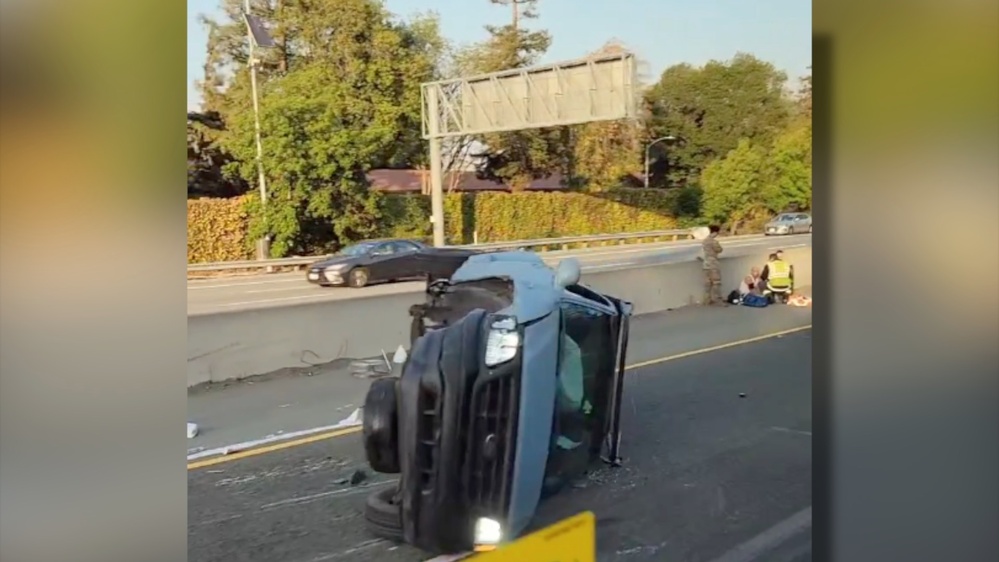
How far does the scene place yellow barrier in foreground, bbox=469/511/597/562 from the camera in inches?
79.3

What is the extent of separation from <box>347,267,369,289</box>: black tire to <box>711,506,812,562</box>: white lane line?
1252mm

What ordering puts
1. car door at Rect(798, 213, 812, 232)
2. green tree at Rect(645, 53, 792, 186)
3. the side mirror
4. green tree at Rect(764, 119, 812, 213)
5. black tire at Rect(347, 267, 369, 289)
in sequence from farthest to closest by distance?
car door at Rect(798, 213, 812, 232)
green tree at Rect(764, 119, 812, 213)
green tree at Rect(645, 53, 792, 186)
the side mirror
black tire at Rect(347, 267, 369, 289)

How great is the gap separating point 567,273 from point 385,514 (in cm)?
68

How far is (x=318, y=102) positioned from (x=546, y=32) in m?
0.60

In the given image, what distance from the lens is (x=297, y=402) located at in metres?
1.79

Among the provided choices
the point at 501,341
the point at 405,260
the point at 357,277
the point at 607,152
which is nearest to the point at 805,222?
the point at 607,152

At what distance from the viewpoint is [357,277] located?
6.14ft

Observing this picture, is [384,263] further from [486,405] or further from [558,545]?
[558,545]

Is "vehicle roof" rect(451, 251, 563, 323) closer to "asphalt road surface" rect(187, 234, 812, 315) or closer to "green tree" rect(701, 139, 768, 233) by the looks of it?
"asphalt road surface" rect(187, 234, 812, 315)

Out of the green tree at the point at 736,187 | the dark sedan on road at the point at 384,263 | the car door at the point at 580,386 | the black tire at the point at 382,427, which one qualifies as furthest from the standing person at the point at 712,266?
the black tire at the point at 382,427

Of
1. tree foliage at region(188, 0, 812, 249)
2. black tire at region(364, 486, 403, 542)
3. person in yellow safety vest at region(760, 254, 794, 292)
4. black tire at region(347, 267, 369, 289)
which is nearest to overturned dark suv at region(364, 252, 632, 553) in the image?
black tire at region(364, 486, 403, 542)

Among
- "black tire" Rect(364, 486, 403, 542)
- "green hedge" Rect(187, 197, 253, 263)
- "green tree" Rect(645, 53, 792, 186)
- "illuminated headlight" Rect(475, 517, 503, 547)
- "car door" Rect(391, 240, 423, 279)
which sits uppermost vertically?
"green tree" Rect(645, 53, 792, 186)
